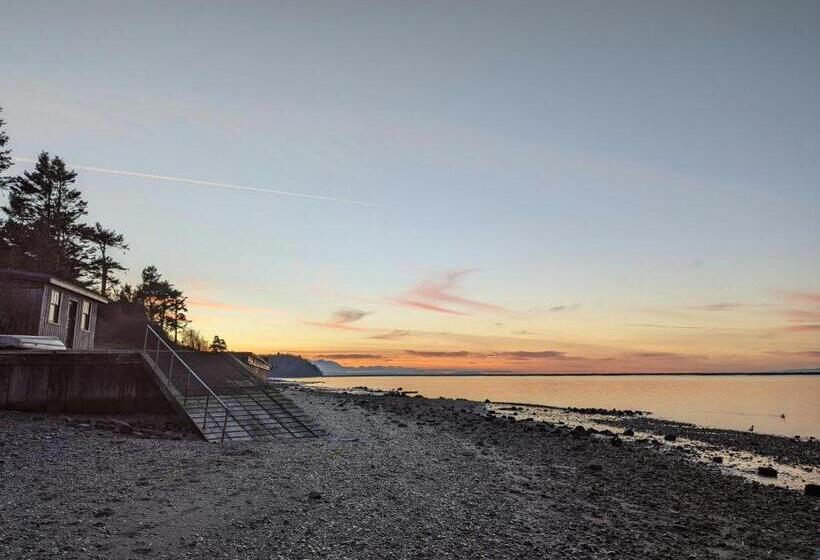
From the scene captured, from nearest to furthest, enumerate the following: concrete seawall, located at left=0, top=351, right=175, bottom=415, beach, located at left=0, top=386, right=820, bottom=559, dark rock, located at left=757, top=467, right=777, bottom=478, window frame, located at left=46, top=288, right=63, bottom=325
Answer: beach, located at left=0, top=386, right=820, bottom=559 → concrete seawall, located at left=0, top=351, right=175, bottom=415 → dark rock, located at left=757, top=467, right=777, bottom=478 → window frame, located at left=46, top=288, right=63, bottom=325

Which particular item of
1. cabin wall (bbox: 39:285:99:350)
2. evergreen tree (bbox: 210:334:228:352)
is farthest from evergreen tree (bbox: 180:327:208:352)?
cabin wall (bbox: 39:285:99:350)

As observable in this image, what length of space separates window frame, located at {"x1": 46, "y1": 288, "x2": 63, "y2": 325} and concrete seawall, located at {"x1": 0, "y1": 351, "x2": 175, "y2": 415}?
25.5 feet

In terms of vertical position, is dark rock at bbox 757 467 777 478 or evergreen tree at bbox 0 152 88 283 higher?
evergreen tree at bbox 0 152 88 283

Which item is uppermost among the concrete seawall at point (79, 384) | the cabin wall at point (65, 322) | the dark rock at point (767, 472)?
the cabin wall at point (65, 322)

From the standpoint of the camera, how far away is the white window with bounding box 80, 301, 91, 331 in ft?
97.8

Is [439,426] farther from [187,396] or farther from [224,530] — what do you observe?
[224,530]

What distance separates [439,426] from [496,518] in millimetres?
18262

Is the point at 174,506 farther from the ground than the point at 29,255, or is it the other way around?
the point at 29,255

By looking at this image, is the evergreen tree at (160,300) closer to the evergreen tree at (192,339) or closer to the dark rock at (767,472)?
the evergreen tree at (192,339)

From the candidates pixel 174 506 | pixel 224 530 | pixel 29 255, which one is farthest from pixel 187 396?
pixel 29 255

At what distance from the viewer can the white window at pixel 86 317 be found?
2981cm

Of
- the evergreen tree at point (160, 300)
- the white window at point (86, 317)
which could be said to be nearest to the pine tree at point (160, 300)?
the evergreen tree at point (160, 300)

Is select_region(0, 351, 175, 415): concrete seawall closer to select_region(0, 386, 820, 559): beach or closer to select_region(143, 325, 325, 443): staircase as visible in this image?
select_region(143, 325, 325, 443): staircase

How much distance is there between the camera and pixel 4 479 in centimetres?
1095
